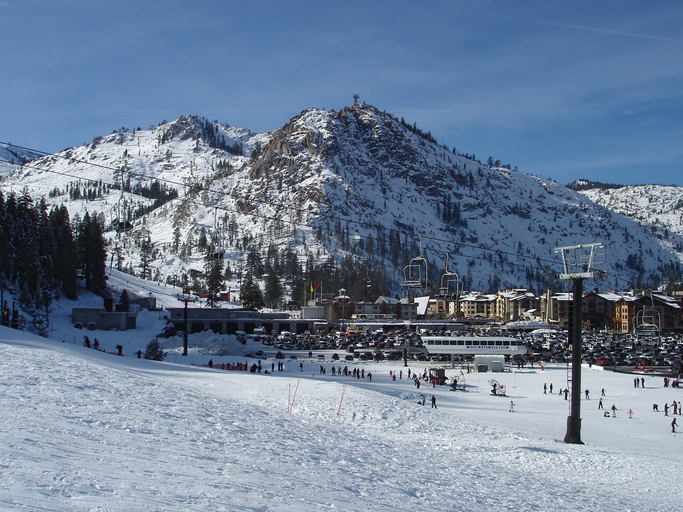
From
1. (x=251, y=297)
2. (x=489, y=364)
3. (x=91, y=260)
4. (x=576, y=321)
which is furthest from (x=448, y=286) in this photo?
(x=576, y=321)

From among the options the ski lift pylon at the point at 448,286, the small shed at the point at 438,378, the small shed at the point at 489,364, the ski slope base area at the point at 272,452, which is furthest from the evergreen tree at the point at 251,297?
the ski slope base area at the point at 272,452

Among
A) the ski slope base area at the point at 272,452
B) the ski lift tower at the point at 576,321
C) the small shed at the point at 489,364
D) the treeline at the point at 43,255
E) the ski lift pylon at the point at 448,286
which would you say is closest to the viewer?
the ski slope base area at the point at 272,452

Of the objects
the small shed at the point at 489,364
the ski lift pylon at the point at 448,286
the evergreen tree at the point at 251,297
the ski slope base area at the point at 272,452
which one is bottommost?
the small shed at the point at 489,364

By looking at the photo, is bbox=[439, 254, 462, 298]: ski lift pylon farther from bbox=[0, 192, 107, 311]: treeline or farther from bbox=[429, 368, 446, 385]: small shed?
bbox=[0, 192, 107, 311]: treeline

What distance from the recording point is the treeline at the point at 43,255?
6103cm

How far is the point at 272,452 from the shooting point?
43.2 feet

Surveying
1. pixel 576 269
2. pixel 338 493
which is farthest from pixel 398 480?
pixel 576 269

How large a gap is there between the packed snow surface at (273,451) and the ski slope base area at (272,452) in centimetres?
5

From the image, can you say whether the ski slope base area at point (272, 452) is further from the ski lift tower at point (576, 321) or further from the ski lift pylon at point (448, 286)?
the ski lift pylon at point (448, 286)

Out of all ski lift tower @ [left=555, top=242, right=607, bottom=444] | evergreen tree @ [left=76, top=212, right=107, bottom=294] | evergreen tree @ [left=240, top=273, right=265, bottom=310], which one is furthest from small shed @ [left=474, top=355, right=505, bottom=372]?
evergreen tree @ [left=76, top=212, right=107, bottom=294]

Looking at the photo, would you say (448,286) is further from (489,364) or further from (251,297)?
(489,364)

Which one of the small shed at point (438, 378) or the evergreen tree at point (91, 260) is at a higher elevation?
the evergreen tree at point (91, 260)

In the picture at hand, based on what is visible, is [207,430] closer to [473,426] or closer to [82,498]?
[82,498]

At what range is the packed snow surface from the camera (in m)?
8.82
